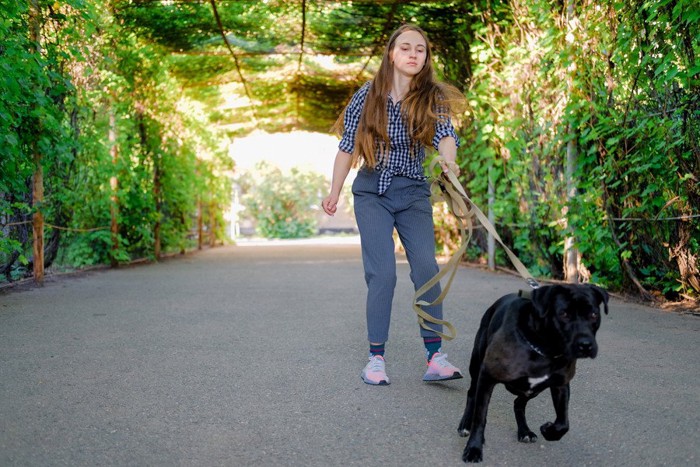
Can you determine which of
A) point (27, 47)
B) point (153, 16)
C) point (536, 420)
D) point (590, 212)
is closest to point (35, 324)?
point (27, 47)

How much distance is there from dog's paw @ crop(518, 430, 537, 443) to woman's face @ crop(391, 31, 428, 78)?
2.05 m

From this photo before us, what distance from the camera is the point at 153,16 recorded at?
1193 cm

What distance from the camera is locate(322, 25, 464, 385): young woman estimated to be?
4199 mm

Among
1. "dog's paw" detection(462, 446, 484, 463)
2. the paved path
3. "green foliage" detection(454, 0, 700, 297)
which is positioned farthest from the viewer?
"green foliage" detection(454, 0, 700, 297)

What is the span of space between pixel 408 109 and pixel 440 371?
1.42m

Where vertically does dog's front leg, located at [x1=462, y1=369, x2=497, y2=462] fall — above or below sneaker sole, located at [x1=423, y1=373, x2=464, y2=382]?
above

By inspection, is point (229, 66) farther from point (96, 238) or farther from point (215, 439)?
point (215, 439)

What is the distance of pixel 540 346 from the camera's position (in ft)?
9.04

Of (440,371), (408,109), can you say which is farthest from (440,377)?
(408,109)

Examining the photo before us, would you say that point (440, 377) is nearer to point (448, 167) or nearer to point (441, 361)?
point (441, 361)

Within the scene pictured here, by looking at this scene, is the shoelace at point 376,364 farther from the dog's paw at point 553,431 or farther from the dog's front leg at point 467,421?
the dog's paw at point 553,431

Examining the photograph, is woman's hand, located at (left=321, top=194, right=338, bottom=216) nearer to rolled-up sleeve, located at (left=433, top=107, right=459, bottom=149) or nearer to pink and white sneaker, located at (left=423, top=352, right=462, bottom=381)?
rolled-up sleeve, located at (left=433, top=107, right=459, bottom=149)

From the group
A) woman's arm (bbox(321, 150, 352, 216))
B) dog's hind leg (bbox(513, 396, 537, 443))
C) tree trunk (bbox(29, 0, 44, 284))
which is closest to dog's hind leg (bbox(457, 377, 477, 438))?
dog's hind leg (bbox(513, 396, 537, 443))

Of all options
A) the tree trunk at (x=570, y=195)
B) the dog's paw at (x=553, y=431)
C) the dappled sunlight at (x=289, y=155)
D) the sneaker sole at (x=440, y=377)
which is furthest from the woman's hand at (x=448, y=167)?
the dappled sunlight at (x=289, y=155)
